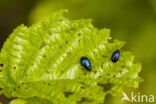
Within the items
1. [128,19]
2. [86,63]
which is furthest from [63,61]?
[128,19]

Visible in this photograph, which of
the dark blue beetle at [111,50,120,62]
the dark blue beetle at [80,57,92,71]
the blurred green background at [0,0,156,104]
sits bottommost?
the dark blue beetle at [80,57,92,71]

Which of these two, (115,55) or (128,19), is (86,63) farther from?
(128,19)

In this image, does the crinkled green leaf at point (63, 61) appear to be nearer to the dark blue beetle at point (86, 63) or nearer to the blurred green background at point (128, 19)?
the dark blue beetle at point (86, 63)

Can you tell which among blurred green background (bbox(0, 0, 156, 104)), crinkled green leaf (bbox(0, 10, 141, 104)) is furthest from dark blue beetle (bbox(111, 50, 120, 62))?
blurred green background (bbox(0, 0, 156, 104))

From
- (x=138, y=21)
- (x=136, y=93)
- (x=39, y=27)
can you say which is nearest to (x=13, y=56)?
(x=39, y=27)

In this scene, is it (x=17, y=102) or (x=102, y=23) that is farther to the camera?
(x=102, y=23)

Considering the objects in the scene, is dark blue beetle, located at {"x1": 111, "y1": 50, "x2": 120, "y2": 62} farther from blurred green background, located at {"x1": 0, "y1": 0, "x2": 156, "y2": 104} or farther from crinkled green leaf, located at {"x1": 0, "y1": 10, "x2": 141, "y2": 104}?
blurred green background, located at {"x1": 0, "y1": 0, "x2": 156, "y2": 104}

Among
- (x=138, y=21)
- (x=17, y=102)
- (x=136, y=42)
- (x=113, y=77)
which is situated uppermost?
(x=138, y=21)

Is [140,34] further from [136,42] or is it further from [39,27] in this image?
[39,27]
